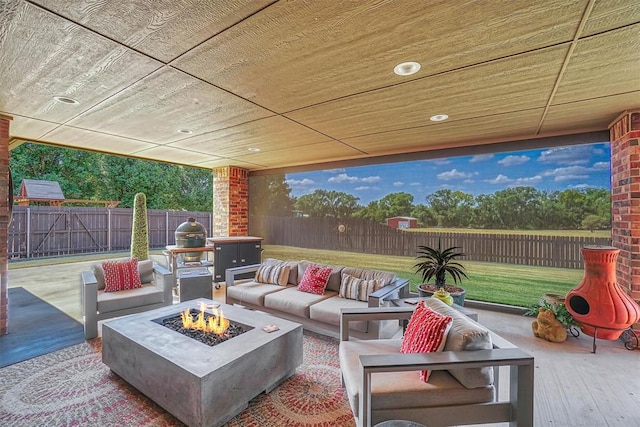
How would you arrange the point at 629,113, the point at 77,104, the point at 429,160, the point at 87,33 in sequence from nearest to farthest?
the point at 87,33 < the point at 77,104 < the point at 629,113 < the point at 429,160

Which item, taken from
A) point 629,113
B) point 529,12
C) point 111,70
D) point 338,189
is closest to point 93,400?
point 111,70

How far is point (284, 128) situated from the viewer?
12.1 feet

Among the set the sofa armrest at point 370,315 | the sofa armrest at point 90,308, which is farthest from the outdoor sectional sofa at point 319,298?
the sofa armrest at point 90,308

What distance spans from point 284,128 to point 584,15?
2.84 meters

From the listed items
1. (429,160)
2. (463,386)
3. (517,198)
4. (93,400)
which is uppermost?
(429,160)

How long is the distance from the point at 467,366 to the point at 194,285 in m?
3.80

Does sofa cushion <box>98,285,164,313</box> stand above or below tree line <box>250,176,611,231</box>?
below

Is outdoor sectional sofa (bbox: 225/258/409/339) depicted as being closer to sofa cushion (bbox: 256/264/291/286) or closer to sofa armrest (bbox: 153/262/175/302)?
sofa cushion (bbox: 256/264/291/286)

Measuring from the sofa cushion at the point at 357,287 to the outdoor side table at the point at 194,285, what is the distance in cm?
211

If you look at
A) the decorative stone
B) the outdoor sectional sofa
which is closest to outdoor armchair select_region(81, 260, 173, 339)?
the outdoor sectional sofa

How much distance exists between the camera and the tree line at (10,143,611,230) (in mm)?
3992

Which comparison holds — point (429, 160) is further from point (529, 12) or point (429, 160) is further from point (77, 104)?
point (77, 104)

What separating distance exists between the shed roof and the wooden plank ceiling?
8.36 meters

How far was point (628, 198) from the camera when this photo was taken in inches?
122
